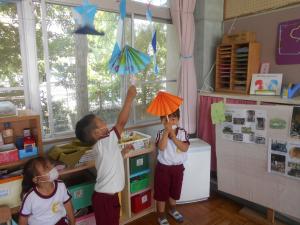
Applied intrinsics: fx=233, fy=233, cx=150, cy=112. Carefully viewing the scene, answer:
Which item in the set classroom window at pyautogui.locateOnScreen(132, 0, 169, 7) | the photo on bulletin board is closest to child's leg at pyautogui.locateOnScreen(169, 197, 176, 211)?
the photo on bulletin board

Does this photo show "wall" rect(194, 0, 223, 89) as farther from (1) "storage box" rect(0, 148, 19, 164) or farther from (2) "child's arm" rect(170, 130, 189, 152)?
(1) "storage box" rect(0, 148, 19, 164)

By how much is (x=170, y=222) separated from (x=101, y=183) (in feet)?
3.00

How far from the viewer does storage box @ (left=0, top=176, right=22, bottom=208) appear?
146cm

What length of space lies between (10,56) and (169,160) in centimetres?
147

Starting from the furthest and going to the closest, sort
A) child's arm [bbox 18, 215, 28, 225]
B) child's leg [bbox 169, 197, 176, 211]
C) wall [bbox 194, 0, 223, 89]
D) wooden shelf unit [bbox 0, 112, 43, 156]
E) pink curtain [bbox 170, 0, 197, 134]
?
wall [bbox 194, 0, 223, 89] → pink curtain [bbox 170, 0, 197, 134] → child's leg [bbox 169, 197, 176, 211] → wooden shelf unit [bbox 0, 112, 43, 156] → child's arm [bbox 18, 215, 28, 225]

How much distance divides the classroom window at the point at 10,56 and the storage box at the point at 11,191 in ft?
2.06

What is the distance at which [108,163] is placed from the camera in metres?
1.47

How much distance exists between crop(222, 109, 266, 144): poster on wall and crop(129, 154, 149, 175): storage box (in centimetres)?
79

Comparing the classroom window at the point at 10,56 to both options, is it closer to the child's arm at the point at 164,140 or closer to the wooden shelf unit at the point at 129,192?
the wooden shelf unit at the point at 129,192

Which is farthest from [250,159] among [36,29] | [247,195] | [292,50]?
[36,29]

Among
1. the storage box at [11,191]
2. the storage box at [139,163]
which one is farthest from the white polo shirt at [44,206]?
the storage box at [139,163]

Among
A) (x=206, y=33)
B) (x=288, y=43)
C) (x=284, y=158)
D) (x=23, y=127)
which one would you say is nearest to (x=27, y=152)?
(x=23, y=127)

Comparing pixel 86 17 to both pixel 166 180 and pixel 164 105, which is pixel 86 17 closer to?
pixel 164 105

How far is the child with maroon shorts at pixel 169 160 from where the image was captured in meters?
1.85
